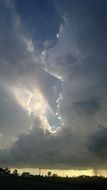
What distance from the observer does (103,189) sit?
118m

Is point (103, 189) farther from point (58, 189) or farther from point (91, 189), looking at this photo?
point (58, 189)

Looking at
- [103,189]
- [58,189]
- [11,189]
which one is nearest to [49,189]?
[58,189]

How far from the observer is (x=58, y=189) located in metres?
99.0

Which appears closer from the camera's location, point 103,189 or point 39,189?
point 39,189

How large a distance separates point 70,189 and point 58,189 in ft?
16.8

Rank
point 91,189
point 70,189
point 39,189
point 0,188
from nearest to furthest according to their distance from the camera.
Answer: point 0,188
point 39,189
point 70,189
point 91,189

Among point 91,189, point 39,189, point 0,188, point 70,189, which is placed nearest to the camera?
point 0,188

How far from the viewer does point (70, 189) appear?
102m

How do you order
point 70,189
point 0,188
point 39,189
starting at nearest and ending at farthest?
point 0,188 < point 39,189 < point 70,189

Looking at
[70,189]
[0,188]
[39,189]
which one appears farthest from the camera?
[70,189]

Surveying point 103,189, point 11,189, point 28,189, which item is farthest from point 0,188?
point 103,189

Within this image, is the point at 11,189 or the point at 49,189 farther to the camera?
the point at 49,189

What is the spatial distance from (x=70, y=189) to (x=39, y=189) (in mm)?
11710

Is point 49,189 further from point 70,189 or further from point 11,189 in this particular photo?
point 11,189
